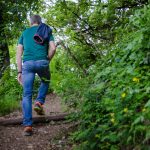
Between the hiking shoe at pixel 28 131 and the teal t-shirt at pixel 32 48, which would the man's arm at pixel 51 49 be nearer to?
the teal t-shirt at pixel 32 48

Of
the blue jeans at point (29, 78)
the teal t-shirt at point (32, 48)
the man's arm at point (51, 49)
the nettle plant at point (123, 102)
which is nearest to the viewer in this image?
the nettle plant at point (123, 102)

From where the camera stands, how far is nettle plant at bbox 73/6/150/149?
3846mm

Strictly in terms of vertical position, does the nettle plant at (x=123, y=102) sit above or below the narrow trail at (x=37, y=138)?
above

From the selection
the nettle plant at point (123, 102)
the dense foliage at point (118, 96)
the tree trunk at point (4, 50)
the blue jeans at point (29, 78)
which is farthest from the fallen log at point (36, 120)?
the tree trunk at point (4, 50)

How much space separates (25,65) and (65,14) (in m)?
5.33

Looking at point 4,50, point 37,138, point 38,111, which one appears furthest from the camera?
point 4,50

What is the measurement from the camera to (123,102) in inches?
160

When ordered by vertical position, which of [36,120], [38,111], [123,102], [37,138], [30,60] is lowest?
[37,138]

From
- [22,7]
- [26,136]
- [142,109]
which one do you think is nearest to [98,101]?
[142,109]

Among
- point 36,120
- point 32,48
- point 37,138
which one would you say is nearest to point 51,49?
point 32,48

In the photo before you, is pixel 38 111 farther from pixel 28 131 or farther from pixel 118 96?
pixel 118 96

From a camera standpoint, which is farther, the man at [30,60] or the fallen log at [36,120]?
the fallen log at [36,120]

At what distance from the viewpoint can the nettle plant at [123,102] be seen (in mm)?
3846

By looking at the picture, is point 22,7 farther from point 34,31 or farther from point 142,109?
point 142,109
